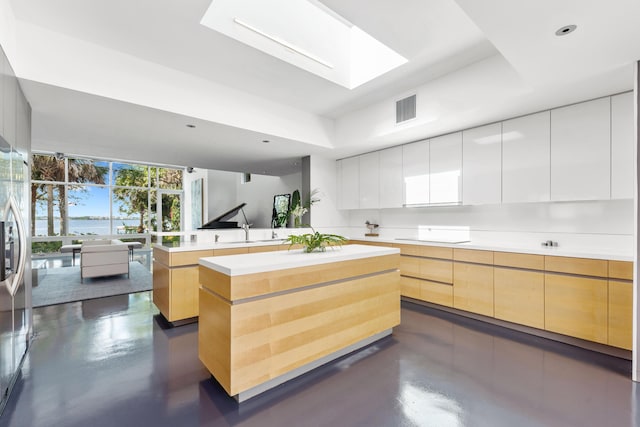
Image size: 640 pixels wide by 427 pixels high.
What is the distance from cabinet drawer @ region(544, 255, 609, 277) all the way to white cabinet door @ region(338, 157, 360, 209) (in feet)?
9.93

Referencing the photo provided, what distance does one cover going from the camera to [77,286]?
5117 mm

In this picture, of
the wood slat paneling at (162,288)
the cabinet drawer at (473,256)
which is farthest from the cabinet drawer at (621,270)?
the wood slat paneling at (162,288)

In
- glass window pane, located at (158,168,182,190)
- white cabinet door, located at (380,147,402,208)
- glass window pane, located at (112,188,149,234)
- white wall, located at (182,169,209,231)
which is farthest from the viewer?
white wall, located at (182,169,209,231)

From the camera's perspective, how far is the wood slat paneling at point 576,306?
8.55 ft

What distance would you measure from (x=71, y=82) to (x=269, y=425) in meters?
3.28

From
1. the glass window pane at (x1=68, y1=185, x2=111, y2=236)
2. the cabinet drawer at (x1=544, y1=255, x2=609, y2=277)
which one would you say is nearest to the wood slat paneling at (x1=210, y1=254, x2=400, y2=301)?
the cabinet drawer at (x1=544, y1=255, x2=609, y2=277)

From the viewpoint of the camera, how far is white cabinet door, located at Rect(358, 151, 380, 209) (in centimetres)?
504

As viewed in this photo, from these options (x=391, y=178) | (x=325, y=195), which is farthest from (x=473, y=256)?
(x=325, y=195)

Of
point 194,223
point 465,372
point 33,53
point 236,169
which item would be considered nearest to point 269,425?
point 465,372

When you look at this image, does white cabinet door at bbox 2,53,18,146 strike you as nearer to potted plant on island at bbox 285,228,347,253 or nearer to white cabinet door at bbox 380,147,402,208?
potted plant on island at bbox 285,228,347,253

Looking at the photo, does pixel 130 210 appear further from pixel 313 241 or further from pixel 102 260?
pixel 313 241

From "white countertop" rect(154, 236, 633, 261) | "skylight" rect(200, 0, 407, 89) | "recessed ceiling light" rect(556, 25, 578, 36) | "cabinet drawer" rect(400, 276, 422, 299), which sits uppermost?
"skylight" rect(200, 0, 407, 89)

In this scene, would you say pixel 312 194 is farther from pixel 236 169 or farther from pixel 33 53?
pixel 33 53

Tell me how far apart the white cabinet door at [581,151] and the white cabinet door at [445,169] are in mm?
1038
